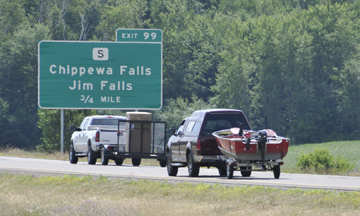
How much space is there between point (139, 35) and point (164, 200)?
86.5 ft

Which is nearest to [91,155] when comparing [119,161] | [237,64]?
[119,161]

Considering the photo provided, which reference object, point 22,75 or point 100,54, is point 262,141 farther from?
point 22,75

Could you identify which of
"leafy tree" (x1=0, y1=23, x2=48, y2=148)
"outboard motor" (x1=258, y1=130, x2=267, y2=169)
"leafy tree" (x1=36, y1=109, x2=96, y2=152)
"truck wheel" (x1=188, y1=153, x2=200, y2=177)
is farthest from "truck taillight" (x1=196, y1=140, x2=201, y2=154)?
"leafy tree" (x1=0, y1=23, x2=48, y2=148)

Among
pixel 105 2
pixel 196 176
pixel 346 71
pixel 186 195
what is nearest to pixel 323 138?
pixel 346 71

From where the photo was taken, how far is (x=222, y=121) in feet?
69.8

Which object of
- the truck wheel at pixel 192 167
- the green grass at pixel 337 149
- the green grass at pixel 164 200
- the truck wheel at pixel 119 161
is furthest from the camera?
the green grass at pixel 337 149

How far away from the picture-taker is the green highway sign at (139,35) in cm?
4019

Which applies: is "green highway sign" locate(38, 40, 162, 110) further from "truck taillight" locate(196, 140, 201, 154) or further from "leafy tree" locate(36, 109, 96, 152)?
"truck taillight" locate(196, 140, 201, 154)

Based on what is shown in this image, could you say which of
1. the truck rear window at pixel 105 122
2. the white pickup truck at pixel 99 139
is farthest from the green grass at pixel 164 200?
the truck rear window at pixel 105 122

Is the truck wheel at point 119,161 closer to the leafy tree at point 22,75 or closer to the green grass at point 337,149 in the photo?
the green grass at point 337,149

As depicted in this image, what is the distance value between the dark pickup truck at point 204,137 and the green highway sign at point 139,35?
18.6 meters

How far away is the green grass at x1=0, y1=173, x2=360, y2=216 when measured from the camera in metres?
12.9

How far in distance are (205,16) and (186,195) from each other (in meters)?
95.8

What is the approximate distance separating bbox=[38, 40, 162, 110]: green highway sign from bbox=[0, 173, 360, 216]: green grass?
1955cm
